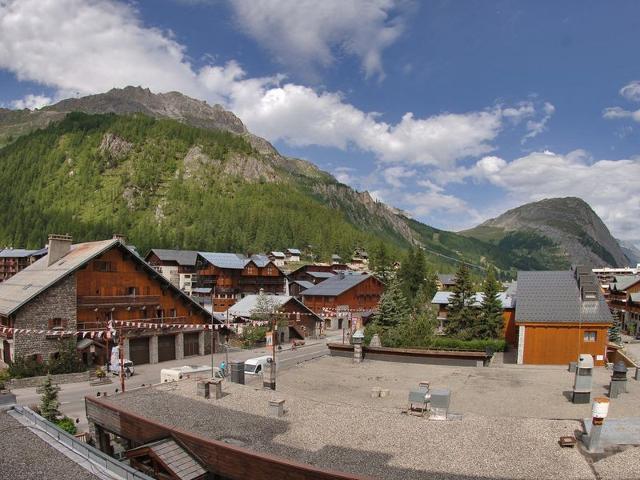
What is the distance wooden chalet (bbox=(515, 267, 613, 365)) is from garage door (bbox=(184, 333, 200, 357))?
1164 inches

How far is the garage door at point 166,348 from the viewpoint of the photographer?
45875 millimetres

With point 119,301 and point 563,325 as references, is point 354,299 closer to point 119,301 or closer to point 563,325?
point 119,301

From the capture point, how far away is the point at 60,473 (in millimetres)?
13422

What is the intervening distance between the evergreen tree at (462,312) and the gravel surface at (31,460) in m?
41.0

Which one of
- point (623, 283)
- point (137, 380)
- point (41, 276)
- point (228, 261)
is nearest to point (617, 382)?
point (137, 380)

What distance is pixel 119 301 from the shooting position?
44.2 meters

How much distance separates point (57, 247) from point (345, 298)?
48360mm

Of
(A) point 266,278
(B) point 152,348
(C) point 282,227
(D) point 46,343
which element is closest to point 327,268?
(A) point 266,278

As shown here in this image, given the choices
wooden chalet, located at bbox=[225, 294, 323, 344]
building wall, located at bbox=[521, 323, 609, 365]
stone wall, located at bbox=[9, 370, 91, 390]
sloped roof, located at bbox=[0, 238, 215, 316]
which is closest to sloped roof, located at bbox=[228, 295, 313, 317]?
wooden chalet, located at bbox=[225, 294, 323, 344]

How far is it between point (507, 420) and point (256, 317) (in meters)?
43.2

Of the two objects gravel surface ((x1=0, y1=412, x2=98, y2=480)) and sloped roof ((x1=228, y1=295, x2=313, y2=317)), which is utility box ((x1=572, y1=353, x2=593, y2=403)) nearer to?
gravel surface ((x1=0, y1=412, x2=98, y2=480))

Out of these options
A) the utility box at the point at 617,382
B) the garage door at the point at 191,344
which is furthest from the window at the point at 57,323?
the utility box at the point at 617,382

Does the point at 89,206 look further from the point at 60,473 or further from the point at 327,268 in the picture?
the point at 60,473

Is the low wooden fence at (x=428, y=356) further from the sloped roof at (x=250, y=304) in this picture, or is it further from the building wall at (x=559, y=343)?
the sloped roof at (x=250, y=304)
